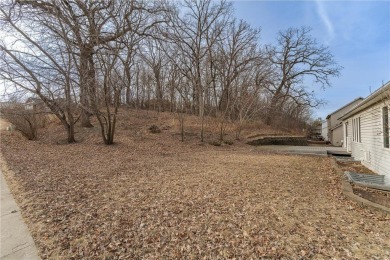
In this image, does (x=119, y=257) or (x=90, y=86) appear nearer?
(x=119, y=257)

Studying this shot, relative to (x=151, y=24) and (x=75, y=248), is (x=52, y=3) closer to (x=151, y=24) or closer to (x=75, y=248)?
(x=151, y=24)

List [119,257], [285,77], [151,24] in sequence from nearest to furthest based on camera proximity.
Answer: [119,257] < [151,24] < [285,77]

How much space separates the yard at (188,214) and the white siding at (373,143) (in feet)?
4.65

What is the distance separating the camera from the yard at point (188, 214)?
2.59 meters

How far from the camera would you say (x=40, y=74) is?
8961 millimetres

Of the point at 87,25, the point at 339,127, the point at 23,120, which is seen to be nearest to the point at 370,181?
the point at 87,25

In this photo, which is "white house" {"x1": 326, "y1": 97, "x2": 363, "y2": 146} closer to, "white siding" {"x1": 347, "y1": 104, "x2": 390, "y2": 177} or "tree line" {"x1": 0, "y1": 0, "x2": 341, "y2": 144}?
"tree line" {"x1": 0, "y1": 0, "x2": 341, "y2": 144}

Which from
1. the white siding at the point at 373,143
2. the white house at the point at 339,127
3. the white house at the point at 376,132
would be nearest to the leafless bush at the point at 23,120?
the white house at the point at 376,132

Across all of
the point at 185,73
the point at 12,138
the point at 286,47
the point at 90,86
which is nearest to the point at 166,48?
the point at 185,73

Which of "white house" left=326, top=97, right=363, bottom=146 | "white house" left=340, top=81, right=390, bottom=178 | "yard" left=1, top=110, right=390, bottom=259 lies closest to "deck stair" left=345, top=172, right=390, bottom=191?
"white house" left=340, top=81, right=390, bottom=178

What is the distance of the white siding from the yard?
4.65 feet

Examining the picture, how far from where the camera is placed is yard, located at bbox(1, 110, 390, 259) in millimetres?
2594

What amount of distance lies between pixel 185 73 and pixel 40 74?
392 inches

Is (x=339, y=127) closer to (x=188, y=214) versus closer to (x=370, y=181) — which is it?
(x=370, y=181)
